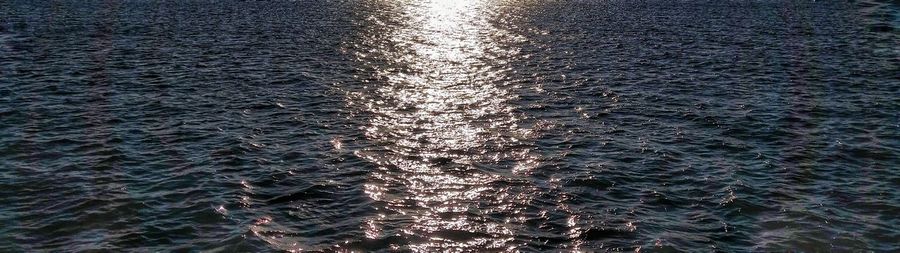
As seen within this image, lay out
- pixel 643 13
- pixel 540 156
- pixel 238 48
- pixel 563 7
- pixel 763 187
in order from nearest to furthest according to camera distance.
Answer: pixel 763 187, pixel 540 156, pixel 238 48, pixel 643 13, pixel 563 7

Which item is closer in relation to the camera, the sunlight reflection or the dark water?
the dark water

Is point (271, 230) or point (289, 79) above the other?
point (271, 230)

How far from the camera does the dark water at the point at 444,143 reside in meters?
27.0

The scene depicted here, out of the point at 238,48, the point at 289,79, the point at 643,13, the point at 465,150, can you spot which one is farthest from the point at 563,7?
the point at 465,150

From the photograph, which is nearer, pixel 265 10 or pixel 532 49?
pixel 532 49

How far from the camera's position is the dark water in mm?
26969

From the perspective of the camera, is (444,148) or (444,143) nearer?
(444,148)

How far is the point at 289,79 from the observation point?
174 feet

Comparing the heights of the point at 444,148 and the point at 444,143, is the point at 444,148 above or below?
above

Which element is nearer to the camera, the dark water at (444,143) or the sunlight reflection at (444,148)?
the dark water at (444,143)

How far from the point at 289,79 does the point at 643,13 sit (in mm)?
59856

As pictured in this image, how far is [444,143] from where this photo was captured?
3753cm

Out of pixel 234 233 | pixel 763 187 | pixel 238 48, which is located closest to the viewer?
pixel 234 233

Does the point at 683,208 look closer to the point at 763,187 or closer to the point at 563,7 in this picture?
the point at 763,187
